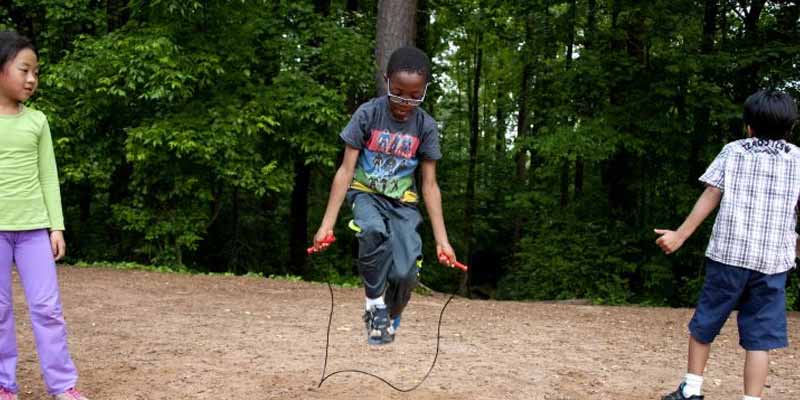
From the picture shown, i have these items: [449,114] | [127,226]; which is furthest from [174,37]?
[449,114]

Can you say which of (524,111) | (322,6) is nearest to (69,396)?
(322,6)

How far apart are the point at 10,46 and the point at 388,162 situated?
6.99 feet

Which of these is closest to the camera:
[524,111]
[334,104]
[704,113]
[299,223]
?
[334,104]

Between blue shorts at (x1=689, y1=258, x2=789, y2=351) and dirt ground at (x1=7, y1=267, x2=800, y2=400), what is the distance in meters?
1.06

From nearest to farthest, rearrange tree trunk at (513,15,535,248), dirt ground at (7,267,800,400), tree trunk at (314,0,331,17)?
dirt ground at (7,267,800,400)
tree trunk at (513,15,535,248)
tree trunk at (314,0,331,17)

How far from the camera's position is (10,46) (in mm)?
4031

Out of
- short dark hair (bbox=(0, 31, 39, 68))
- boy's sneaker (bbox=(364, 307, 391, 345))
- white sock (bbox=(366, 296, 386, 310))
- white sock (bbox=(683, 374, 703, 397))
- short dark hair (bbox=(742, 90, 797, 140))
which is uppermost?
short dark hair (bbox=(0, 31, 39, 68))

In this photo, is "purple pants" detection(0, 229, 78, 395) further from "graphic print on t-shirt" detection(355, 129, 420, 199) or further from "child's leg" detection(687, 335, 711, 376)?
"child's leg" detection(687, 335, 711, 376)

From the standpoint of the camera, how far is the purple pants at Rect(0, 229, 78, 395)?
4.12 meters

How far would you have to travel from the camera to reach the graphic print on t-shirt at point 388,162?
4535 mm

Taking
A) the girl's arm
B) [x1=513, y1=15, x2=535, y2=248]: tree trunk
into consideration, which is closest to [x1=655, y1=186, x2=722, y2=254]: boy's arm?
the girl's arm

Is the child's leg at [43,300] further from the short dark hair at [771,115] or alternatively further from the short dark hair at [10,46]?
the short dark hair at [771,115]

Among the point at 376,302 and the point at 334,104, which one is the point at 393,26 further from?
the point at 376,302

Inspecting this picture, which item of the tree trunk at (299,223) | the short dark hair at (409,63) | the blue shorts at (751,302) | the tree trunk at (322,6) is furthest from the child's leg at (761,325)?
the tree trunk at (299,223)
